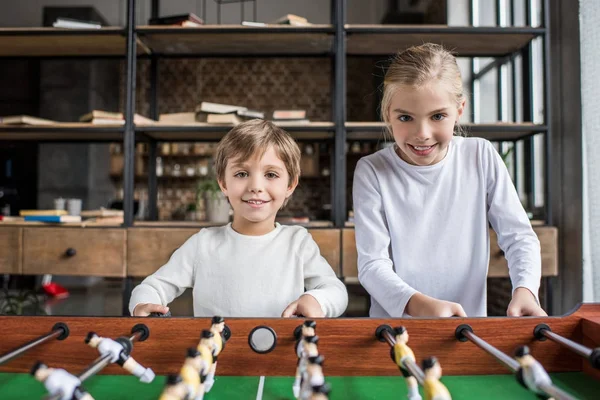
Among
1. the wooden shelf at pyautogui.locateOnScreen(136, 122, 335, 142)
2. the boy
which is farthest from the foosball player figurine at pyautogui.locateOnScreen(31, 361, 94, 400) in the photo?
the wooden shelf at pyautogui.locateOnScreen(136, 122, 335, 142)

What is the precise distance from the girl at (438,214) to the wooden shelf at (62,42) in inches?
67.2

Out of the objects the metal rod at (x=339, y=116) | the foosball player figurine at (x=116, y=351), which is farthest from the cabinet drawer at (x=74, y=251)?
the foosball player figurine at (x=116, y=351)

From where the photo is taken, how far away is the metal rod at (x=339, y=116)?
7.38 feet

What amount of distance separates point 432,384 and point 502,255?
6.07ft

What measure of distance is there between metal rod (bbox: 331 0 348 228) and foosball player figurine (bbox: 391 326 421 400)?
1548mm

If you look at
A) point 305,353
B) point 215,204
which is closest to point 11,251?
point 215,204

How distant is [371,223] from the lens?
120cm

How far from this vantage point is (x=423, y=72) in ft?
3.58

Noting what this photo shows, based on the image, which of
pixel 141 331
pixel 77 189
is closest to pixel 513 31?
pixel 141 331

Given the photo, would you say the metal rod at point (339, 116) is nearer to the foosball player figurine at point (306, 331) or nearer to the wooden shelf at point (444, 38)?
the wooden shelf at point (444, 38)

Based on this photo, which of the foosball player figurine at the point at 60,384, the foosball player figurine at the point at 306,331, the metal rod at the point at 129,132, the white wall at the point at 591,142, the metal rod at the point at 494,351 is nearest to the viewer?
the foosball player figurine at the point at 60,384

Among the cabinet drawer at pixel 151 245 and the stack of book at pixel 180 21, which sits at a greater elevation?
the stack of book at pixel 180 21

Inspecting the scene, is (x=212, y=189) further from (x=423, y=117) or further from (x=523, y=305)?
(x=523, y=305)

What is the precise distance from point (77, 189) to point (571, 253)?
5642 mm
